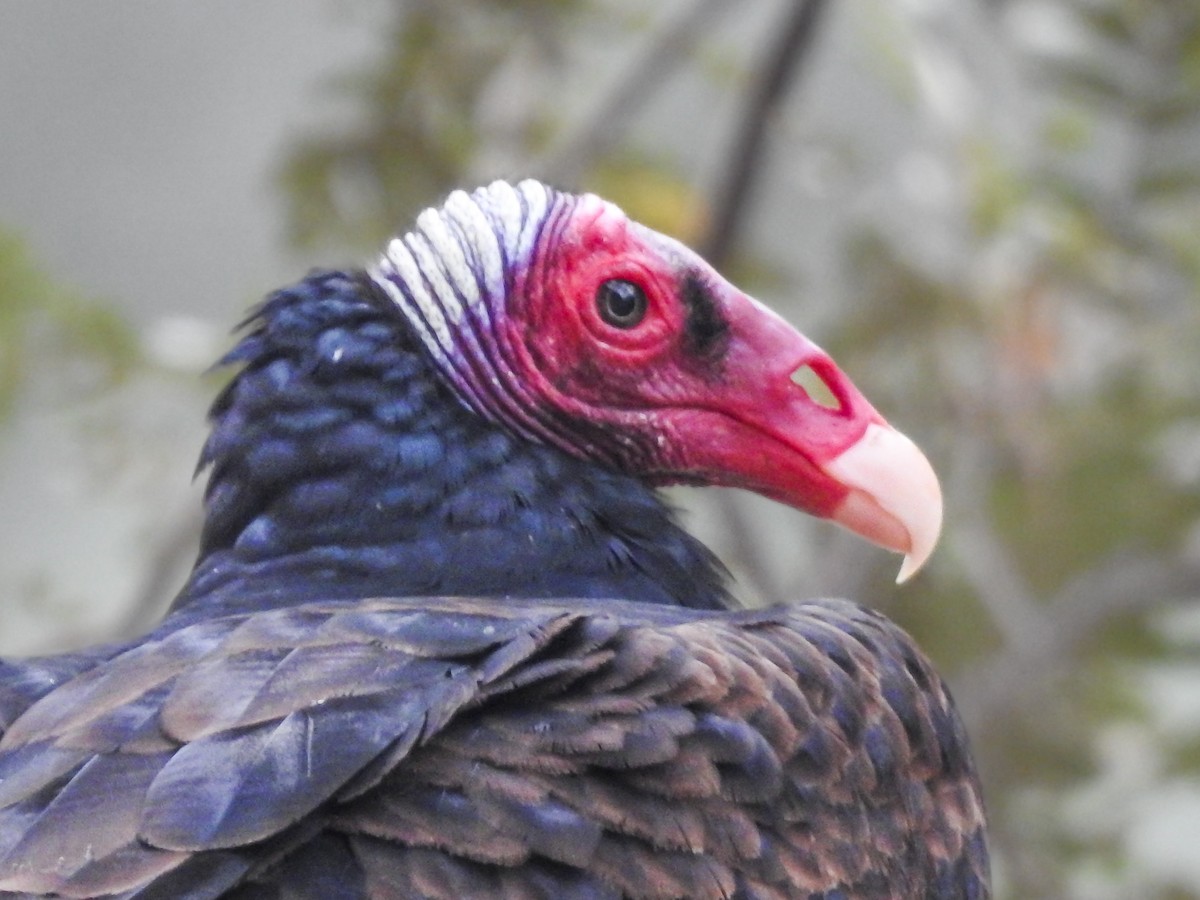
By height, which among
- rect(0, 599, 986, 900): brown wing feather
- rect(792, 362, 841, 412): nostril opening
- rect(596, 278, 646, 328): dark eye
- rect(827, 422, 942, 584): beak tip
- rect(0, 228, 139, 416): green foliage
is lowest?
rect(0, 228, 139, 416): green foliage

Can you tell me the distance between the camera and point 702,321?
91.9 inches

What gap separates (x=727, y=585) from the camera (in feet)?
7.66

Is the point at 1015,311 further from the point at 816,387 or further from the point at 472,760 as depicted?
the point at 472,760

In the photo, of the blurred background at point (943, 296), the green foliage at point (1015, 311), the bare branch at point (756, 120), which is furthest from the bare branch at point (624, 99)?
the bare branch at point (756, 120)

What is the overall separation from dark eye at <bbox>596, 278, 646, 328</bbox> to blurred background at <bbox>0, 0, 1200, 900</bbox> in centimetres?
278

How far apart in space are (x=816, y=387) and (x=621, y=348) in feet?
0.94

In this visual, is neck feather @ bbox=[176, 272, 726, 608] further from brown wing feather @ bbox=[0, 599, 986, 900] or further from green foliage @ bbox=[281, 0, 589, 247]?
green foliage @ bbox=[281, 0, 589, 247]

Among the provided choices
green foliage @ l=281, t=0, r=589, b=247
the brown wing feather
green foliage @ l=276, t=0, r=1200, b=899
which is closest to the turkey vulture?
the brown wing feather

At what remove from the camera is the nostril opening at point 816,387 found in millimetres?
2311

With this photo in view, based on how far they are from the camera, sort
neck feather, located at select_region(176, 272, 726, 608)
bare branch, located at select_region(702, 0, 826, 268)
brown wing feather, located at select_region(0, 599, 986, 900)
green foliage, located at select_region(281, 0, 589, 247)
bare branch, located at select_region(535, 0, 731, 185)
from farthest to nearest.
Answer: green foliage, located at select_region(281, 0, 589, 247), bare branch, located at select_region(535, 0, 731, 185), bare branch, located at select_region(702, 0, 826, 268), neck feather, located at select_region(176, 272, 726, 608), brown wing feather, located at select_region(0, 599, 986, 900)

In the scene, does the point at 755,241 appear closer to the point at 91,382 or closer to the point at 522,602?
the point at 91,382

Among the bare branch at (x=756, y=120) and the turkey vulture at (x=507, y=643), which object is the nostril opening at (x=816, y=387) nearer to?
the turkey vulture at (x=507, y=643)

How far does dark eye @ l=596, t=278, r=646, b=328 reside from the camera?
7.68ft

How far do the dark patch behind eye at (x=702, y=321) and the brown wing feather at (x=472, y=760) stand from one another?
59cm
